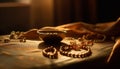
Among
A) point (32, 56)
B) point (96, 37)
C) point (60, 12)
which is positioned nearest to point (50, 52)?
point (32, 56)

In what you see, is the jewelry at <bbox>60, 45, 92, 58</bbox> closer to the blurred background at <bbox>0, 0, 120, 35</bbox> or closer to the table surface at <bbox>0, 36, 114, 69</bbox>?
the table surface at <bbox>0, 36, 114, 69</bbox>

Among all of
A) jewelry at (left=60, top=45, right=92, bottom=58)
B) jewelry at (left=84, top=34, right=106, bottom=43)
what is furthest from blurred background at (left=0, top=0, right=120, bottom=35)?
jewelry at (left=60, top=45, right=92, bottom=58)

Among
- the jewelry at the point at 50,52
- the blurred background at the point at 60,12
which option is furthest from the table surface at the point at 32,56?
the blurred background at the point at 60,12

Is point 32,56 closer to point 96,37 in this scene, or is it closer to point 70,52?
point 70,52

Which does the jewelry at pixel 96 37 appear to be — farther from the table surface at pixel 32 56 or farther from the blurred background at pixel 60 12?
the blurred background at pixel 60 12

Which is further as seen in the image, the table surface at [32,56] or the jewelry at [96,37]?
the jewelry at [96,37]

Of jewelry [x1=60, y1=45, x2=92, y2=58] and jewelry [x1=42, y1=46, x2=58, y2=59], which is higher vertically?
jewelry [x1=42, y1=46, x2=58, y2=59]

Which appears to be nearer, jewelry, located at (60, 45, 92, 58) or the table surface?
the table surface
